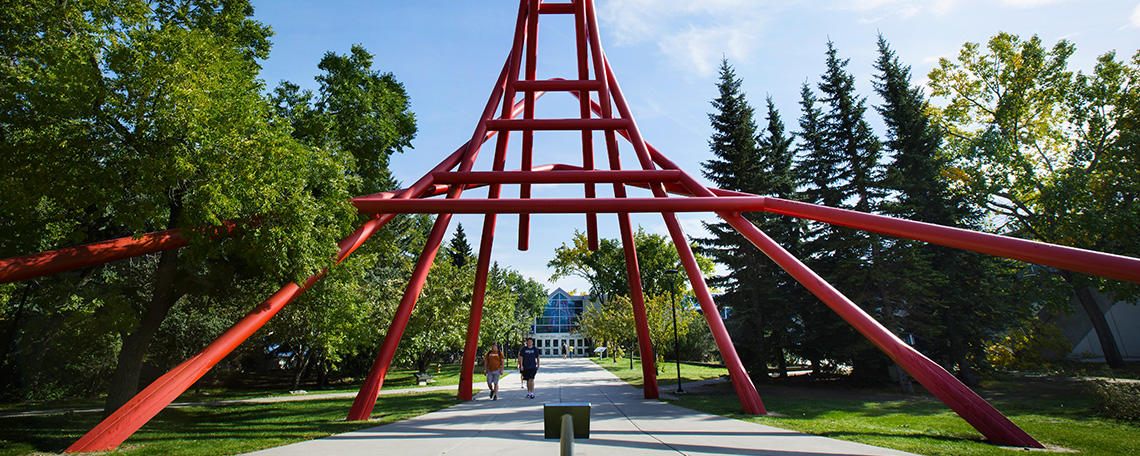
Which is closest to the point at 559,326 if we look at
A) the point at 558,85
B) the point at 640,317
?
the point at 640,317

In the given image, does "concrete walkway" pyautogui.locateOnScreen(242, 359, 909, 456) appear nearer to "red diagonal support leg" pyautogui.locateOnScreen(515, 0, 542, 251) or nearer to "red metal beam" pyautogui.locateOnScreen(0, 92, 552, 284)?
"red metal beam" pyautogui.locateOnScreen(0, 92, 552, 284)

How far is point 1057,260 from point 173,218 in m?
14.7

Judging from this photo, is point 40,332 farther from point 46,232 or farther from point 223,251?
point 223,251

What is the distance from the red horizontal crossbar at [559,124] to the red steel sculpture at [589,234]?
26 mm

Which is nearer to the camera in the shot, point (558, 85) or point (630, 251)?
point (630, 251)

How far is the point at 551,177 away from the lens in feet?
36.1

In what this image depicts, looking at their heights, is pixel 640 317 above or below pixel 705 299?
below

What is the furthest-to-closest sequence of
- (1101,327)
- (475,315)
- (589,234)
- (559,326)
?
(559,326) < (1101,327) < (589,234) < (475,315)

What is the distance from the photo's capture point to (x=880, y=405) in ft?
48.6

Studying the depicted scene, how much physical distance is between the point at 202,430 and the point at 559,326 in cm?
7646

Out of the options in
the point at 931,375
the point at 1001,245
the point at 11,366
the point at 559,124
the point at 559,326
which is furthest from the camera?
the point at 559,326

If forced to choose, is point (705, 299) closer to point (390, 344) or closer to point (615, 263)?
point (390, 344)

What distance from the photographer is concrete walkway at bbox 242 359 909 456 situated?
6.23m

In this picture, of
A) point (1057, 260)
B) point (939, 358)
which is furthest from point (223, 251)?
point (939, 358)
